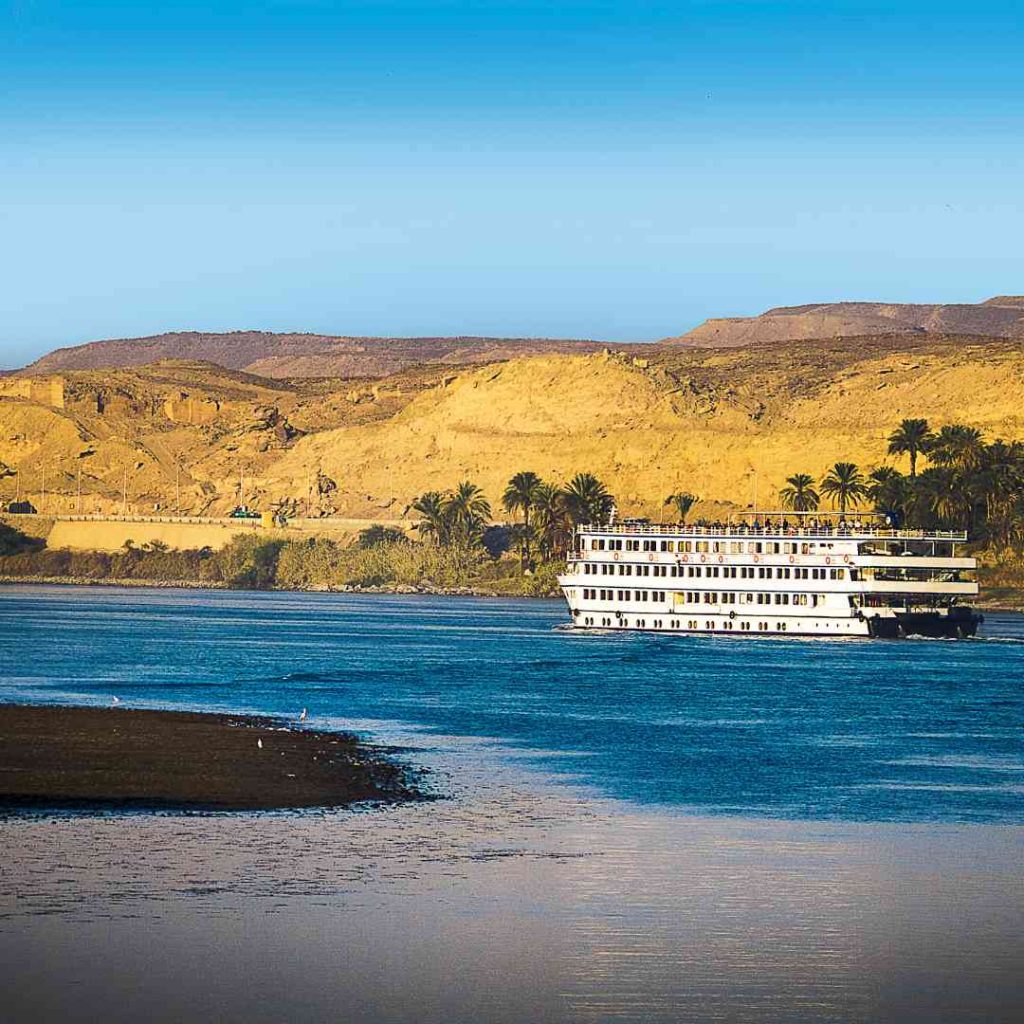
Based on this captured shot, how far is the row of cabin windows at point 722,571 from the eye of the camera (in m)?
130

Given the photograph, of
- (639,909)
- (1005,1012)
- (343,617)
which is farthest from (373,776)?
(343,617)

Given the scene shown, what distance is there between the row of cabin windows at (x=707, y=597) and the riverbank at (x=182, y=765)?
69.0 metres

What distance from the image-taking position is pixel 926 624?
130250mm

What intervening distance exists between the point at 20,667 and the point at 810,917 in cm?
6746

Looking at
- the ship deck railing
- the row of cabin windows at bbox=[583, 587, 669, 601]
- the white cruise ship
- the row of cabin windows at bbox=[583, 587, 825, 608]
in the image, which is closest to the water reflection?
the ship deck railing

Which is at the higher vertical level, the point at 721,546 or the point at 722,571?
the point at 721,546

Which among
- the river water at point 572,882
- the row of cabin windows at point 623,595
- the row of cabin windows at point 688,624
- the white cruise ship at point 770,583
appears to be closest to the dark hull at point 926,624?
the white cruise ship at point 770,583

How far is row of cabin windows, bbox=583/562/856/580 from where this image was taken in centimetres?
13012

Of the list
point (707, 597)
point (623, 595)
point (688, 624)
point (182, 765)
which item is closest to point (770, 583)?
point (707, 597)

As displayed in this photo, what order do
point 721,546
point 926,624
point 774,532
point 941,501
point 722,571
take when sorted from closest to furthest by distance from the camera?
point 926,624 → point 722,571 → point 721,546 → point 774,532 → point 941,501

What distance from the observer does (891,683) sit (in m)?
95.4

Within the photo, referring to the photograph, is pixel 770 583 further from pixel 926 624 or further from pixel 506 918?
pixel 506 918

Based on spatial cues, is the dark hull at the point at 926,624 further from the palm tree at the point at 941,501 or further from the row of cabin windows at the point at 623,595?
the palm tree at the point at 941,501

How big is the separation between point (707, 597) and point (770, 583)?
602cm
